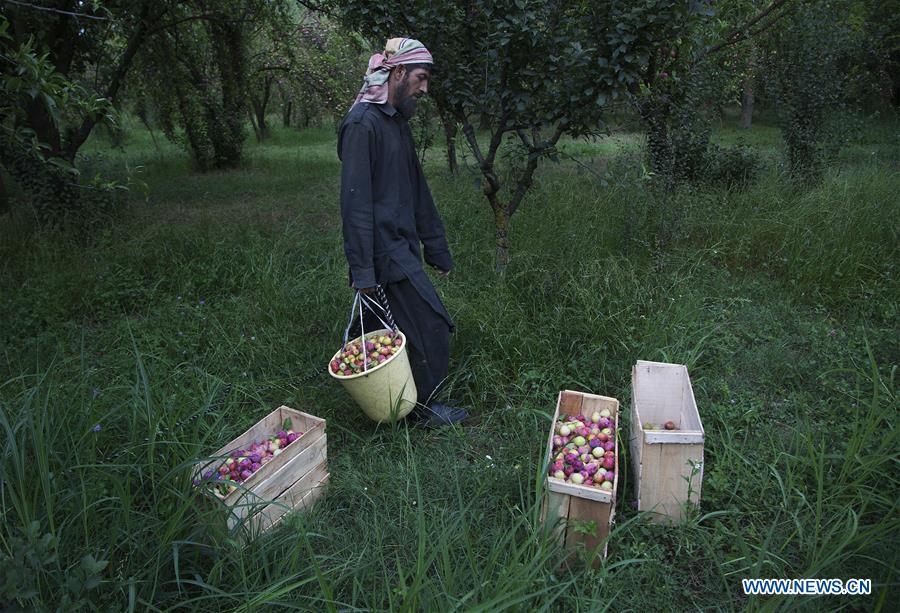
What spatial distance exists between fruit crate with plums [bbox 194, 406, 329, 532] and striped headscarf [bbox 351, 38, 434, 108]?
1.60m

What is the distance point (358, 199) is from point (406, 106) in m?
0.56

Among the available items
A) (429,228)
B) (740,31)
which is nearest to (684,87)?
(740,31)

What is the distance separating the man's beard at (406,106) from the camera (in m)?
3.09

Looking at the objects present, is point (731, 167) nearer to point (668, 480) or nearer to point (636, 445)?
point (636, 445)

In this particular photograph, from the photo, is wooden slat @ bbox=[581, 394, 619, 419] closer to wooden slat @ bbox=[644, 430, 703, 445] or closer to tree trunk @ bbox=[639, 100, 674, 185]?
wooden slat @ bbox=[644, 430, 703, 445]

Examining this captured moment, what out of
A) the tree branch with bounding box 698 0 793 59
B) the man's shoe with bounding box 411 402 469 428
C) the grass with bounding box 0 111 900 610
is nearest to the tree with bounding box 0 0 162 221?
the grass with bounding box 0 111 900 610

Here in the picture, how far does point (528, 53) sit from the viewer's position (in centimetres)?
391

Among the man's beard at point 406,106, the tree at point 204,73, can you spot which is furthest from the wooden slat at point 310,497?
the tree at point 204,73

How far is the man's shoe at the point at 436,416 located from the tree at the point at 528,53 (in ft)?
5.51

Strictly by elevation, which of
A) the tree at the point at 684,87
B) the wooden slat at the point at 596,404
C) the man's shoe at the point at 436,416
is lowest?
the man's shoe at the point at 436,416

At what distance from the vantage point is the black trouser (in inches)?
127

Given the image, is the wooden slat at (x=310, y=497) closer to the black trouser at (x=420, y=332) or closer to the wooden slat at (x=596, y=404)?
the black trouser at (x=420, y=332)

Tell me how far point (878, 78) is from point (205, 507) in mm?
15914

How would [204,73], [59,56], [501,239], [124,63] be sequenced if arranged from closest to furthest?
1. [501,239]
2. [59,56]
3. [124,63]
4. [204,73]
